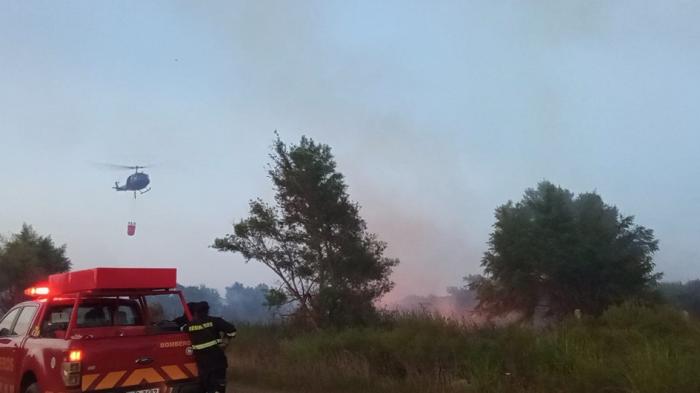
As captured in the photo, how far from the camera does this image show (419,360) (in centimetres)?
1188

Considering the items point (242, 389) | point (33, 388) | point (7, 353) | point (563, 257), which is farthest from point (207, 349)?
point (563, 257)

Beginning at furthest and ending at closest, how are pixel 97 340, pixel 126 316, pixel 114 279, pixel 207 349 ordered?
pixel 126 316, pixel 207 349, pixel 114 279, pixel 97 340

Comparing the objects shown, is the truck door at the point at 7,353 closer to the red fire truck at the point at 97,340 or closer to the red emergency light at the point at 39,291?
the red fire truck at the point at 97,340

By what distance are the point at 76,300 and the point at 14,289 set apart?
3424cm

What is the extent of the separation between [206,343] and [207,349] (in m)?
0.08

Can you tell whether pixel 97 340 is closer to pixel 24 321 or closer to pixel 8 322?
pixel 24 321

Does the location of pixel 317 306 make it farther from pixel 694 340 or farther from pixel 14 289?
pixel 14 289

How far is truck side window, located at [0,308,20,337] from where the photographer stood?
364 inches

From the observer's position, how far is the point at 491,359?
11.0m

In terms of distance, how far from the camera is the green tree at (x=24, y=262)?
122 ft

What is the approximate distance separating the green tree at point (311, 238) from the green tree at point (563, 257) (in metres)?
7.63

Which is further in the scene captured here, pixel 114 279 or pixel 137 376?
pixel 114 279

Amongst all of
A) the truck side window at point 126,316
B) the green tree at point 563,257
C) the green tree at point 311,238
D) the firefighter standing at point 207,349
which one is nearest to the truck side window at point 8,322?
the truck side window at point 126,316

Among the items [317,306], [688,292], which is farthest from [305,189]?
[688,292]
